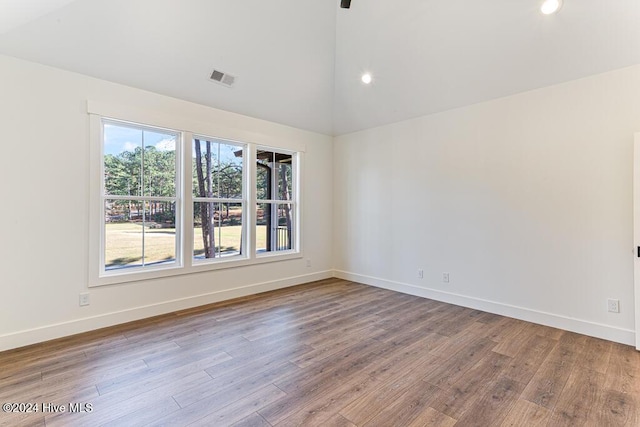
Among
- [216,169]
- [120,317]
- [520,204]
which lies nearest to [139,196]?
[216,169]

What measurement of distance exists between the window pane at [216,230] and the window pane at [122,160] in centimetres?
78

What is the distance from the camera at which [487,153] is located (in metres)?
3.85

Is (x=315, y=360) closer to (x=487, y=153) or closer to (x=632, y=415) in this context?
(x=632, y=415)

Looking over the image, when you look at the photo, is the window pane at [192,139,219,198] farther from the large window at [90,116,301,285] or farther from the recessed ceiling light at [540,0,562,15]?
the recessed ceiling light at [540,0,562,15]

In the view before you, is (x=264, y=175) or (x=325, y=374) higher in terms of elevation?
(x=264, y=175)

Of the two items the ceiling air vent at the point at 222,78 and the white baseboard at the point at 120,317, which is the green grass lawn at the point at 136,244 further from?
the ceiling air vent at the point at 222,78

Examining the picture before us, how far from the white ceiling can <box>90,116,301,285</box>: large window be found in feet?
2.02

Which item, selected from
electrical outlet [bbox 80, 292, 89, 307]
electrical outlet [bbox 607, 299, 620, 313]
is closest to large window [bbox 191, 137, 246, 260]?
electrical outlet [bbox 80, 292, 89, 307]

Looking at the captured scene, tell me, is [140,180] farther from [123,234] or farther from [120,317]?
[120,317]

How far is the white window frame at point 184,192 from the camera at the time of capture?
318cm

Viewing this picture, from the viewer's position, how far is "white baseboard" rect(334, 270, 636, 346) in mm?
2969

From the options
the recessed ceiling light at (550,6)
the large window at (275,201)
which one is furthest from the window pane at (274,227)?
the recessed ceiling light at (550,6)

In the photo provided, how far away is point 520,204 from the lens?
11.7 feet

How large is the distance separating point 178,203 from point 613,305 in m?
4.92
